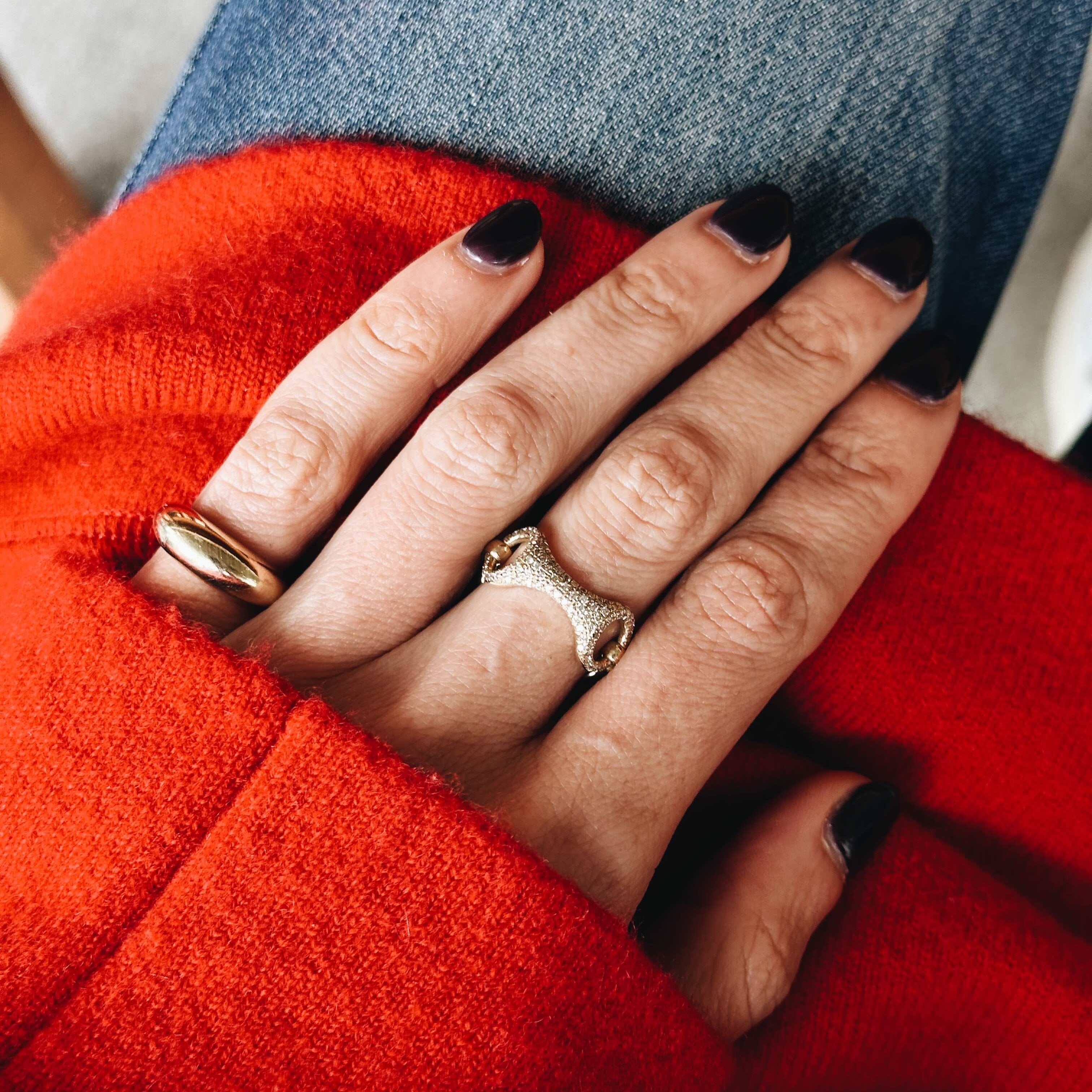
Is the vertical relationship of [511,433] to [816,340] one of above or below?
below

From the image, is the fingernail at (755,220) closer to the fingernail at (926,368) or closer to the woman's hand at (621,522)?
the woman's hand at (621,522)

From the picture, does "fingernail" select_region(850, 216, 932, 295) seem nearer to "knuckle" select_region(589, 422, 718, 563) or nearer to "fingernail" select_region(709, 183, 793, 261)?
"fingernail" select_region(709, 183, 793, 261)

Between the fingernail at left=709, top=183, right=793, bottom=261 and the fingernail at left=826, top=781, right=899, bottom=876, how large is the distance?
0.36 metres

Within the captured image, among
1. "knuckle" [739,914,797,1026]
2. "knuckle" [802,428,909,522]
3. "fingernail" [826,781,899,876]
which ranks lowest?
"knuckle" [739,914,797,1026]

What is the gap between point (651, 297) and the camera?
579 mm

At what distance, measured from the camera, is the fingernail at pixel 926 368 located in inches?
23.0

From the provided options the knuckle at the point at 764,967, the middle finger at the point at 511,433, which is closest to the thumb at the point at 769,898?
the knuckle at the point at 764,967

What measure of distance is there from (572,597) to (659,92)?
0.38 metres

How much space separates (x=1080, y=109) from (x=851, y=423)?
94 centimetres

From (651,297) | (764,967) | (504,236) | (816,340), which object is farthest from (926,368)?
(764,967)

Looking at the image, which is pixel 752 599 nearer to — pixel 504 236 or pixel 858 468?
pixel 858 468

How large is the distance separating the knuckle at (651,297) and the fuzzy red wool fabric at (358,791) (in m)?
0.04

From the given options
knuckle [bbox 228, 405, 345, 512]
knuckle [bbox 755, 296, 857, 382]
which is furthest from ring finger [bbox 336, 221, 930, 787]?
knuckle [bbox 228, 405, 345, 512]

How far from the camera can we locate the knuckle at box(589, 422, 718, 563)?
0.55 metres
